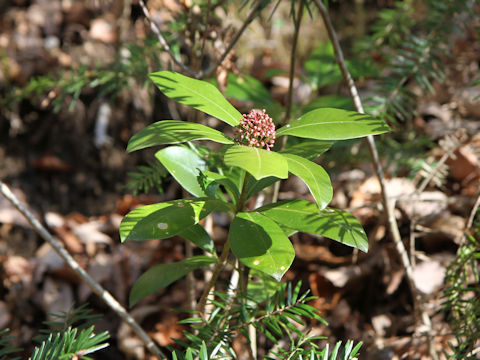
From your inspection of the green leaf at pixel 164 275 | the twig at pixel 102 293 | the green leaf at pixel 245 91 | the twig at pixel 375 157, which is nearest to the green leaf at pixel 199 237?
the green leaf at pixel 164 275

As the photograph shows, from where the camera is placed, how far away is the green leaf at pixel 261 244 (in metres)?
0.76

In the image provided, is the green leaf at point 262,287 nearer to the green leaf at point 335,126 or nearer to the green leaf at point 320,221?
the green leaf at point 320,221

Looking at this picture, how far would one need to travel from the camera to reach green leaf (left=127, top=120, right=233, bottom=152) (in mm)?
746

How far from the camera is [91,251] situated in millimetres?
2035

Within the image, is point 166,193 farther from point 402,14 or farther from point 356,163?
point 402,14

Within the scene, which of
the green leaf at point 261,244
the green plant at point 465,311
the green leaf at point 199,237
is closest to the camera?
the green leaf at point 261,244

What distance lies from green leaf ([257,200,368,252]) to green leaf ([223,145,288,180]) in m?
0.18

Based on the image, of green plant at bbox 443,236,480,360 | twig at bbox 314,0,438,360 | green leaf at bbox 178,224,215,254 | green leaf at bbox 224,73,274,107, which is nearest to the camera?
green plant at bbox 443,236,480,360

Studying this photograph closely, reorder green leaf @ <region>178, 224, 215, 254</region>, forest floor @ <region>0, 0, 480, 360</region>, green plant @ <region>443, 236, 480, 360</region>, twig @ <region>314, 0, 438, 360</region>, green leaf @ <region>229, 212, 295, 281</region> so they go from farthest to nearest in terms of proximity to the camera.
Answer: forest floor @ <region>0, 0, 480, 360</region>
twig @ <region>314, 0, 438, 360</region>
green leaf @ <region>178, 224, 215, 254</region>
green plant @ <region>443, 236, 480, 360</region>
green leaf @ <region>229, 212, 295, 281</region>

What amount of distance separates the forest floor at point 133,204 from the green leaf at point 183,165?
2.19 ft

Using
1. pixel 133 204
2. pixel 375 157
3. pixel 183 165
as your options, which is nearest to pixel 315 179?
pixel 183 165

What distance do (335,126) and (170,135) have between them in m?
0.33

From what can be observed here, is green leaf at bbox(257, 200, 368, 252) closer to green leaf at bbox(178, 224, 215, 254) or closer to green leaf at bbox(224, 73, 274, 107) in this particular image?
green leaf at bbox(178, 224, 215, 254)

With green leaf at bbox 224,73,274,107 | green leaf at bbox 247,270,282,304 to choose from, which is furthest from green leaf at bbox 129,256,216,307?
green leaf at bbox 224,73,274,107
